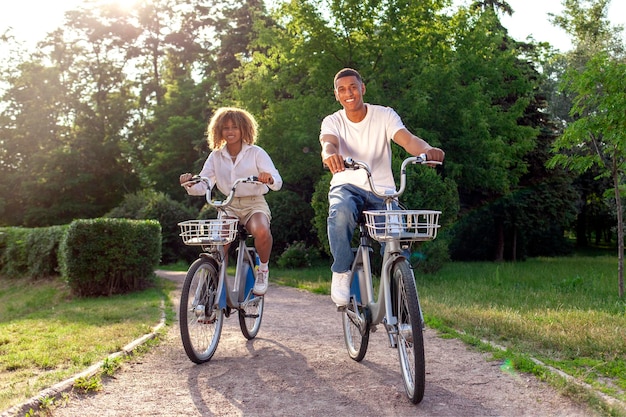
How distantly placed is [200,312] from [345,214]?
4.80ft

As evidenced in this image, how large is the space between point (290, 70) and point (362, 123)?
14.1 meters

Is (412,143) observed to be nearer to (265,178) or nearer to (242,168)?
(265,178)

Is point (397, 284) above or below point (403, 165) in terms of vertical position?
below

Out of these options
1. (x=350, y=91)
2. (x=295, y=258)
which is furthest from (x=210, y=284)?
(x=295, y=258)

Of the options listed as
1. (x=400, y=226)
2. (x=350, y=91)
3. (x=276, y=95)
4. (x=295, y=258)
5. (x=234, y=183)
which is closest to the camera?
(x=400, y=226)

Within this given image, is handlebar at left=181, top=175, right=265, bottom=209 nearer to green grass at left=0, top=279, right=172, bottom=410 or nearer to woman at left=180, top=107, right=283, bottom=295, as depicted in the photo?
woman at left=180, top=107, right=283, bottom=295

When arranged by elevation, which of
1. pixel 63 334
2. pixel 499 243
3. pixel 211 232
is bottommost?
pixel 63 334

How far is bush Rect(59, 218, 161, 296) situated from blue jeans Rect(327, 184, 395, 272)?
8037 millimetres

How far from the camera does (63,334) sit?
7016mm

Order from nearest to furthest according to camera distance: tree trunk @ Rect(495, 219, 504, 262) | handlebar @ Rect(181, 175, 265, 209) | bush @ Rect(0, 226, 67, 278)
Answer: handlebar @ Rect(181, 175, 265, 209), bush @ Rect(0, 226, 67, 278), tree trunk @ Rect(495, 219, 504, 262)

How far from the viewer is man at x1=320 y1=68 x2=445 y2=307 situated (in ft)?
15.0

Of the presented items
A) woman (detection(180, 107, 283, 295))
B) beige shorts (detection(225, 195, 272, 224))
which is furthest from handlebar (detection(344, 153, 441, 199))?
beige shorts (detection(225, 195, 272, 224))

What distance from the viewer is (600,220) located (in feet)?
122

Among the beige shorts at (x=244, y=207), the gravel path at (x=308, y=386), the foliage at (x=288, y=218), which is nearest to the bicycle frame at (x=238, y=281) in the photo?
the beige shorts at (x=244, y=207)
